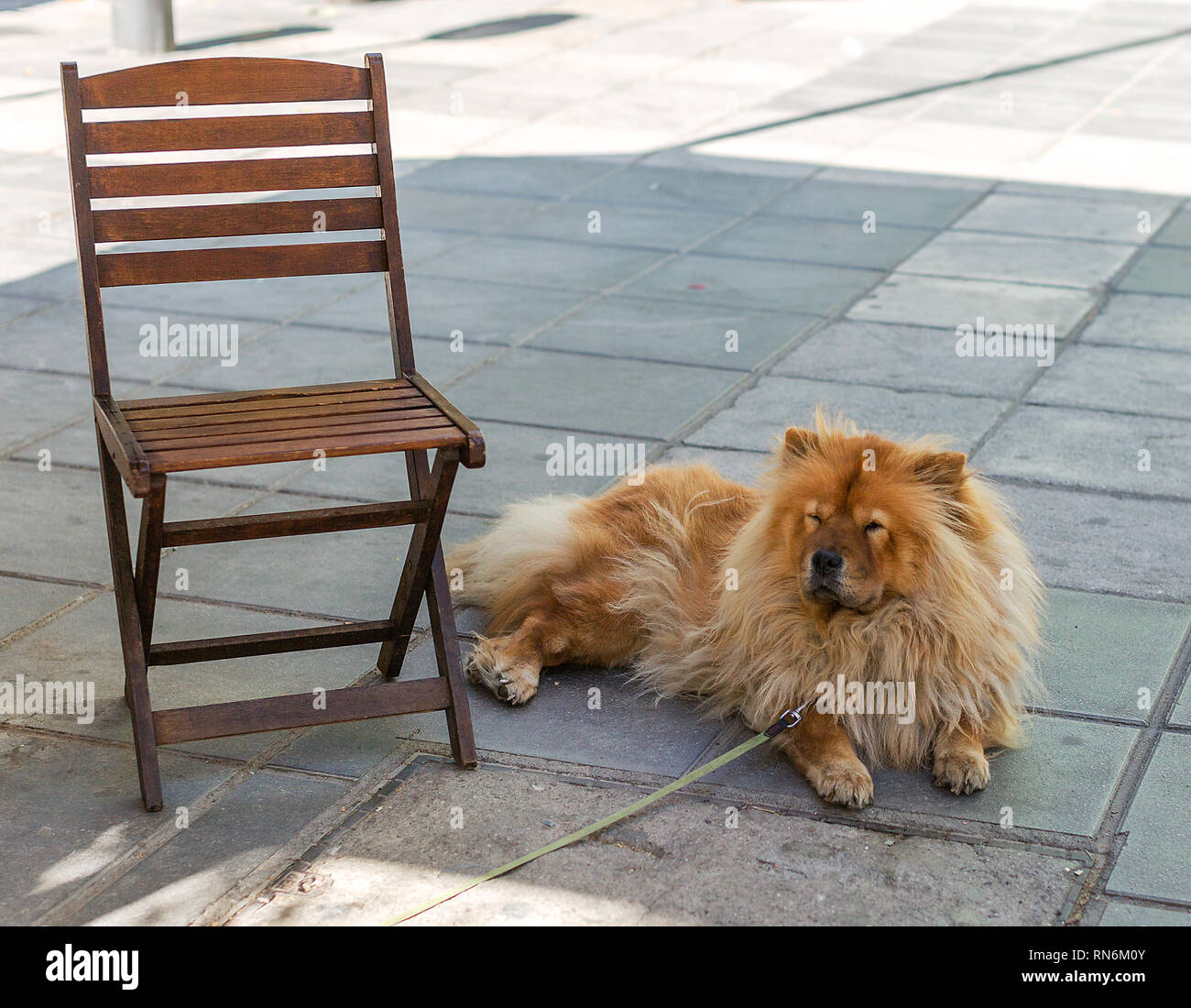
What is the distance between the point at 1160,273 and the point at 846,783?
631cm

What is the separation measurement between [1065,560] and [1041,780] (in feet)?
5.18

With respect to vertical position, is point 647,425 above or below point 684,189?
below

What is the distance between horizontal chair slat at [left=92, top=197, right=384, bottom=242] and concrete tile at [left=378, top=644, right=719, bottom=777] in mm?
1392

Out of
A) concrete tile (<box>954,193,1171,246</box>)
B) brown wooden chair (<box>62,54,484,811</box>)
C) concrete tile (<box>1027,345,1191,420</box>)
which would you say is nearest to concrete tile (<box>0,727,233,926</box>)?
brown wooden chair (<box>62,54,484,811</box>)

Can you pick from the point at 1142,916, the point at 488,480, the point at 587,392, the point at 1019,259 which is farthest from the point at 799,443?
the point at 1019,259

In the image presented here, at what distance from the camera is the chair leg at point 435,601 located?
4.01 m

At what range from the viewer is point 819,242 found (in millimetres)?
9836

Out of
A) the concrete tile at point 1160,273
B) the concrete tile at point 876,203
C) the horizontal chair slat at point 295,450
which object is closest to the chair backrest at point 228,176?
the horizontal chair slat at point 295,450

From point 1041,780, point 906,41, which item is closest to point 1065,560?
point 1041,780

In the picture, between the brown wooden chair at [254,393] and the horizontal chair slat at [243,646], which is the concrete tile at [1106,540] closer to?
the brown wooden chair at [254,393]

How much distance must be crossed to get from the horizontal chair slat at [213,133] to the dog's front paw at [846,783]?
2159 mm

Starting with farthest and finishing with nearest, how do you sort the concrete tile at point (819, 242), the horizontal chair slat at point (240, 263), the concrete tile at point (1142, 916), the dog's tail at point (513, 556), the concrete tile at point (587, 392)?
the concrete tile at point (819, 242)
the concrete tile at point (587, 392)
the dog's tail at point (513, 556)
the horizontal chair slat at point (240, 263)
the concrete tile at point (1142, 916)

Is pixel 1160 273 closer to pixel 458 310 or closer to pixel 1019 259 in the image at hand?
pixel 1019 259
